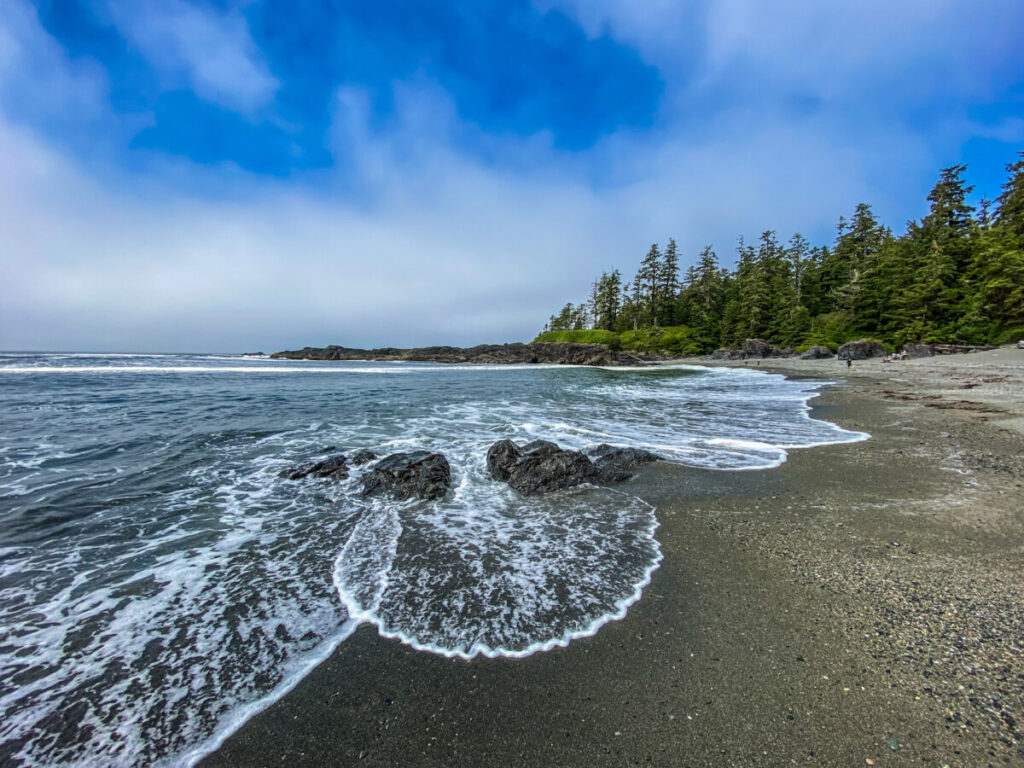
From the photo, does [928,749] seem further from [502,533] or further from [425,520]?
[425,520]

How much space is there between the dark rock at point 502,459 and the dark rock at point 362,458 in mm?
2810

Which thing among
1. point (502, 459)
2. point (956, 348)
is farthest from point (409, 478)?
point (956, 348)

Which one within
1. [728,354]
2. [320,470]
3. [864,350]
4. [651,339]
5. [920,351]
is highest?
[651,339]

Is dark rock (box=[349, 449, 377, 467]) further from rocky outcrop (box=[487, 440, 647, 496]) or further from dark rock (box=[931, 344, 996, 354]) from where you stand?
dark rock (box=[931, 344, 996, 354])

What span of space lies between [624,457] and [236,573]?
22.8 feet

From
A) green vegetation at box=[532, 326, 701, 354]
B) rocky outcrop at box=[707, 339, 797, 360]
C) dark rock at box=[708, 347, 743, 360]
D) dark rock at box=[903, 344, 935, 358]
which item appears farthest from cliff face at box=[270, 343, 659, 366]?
dark rock at box=[903, 344, 935, 358]

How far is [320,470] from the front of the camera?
782 centimetres

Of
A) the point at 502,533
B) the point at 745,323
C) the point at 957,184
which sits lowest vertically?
the point at 502,533

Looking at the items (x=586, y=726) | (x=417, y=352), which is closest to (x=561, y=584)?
(x=586, y=726)

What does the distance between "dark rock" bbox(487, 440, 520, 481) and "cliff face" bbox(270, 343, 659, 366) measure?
55689mm

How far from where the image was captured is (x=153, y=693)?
2787 millimetres

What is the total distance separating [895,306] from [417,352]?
92.2 m

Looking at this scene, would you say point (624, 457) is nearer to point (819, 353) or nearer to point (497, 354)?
point (819, 353)

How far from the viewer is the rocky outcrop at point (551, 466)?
7.12 metres
